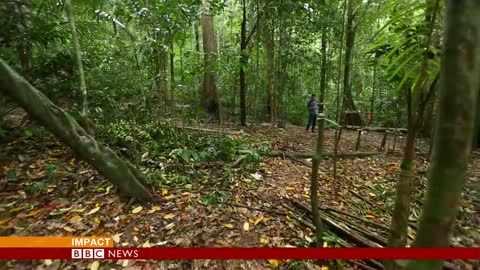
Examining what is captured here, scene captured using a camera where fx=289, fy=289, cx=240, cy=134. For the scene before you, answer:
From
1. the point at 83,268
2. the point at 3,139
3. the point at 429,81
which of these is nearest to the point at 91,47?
the point at 3,139

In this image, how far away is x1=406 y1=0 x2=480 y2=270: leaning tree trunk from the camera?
3.31 feet

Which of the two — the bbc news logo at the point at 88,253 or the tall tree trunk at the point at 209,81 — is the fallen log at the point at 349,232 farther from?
the tall tree trunk at the point at 209,81

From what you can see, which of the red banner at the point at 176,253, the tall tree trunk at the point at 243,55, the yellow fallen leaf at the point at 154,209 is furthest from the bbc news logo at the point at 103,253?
the tall tree trunk at the point at 243,55

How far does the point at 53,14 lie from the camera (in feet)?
15.1

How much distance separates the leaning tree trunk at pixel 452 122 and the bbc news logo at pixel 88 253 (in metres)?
2.41

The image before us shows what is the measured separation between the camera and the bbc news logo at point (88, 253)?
8.12 feet

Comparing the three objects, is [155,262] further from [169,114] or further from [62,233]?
[169,114]

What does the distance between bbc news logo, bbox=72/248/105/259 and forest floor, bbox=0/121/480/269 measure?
0.29 feet

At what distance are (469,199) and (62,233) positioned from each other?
5.60 meters

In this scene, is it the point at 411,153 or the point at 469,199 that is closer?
the point at 411,153

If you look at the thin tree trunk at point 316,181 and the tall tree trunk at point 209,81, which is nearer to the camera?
the thin tree trunk at point 316,181

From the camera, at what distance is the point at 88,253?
2510 millimetres

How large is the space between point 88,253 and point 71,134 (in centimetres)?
124

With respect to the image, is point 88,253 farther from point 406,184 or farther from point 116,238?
point 406,184
